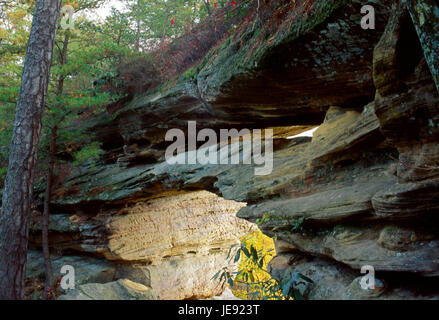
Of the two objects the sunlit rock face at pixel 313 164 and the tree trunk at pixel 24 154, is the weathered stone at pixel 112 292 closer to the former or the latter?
the sunlit rock face at pixel 313 164

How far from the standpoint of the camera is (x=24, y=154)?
18.9 ft

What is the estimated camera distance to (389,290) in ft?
12.7

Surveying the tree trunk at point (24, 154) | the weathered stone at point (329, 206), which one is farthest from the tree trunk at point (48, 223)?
the weathered stone at point (329, 206)

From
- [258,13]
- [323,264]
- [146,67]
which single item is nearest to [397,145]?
[323,264]
